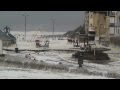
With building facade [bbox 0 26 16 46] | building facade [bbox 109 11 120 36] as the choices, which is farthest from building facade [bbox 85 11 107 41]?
building facade [bbox 0 26 16 46]

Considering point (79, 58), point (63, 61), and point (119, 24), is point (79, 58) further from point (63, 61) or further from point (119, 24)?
point (119, 24)

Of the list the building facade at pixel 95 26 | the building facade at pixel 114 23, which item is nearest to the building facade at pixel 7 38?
the building facade at pixel 95 26

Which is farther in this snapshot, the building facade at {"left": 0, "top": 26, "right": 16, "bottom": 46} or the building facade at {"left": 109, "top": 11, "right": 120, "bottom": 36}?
the building facade at {"left": 0, "top": 26, "right": 16, "bottom": 46}

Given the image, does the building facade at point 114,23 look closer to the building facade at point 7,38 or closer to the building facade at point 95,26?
the building facade at point 95,26

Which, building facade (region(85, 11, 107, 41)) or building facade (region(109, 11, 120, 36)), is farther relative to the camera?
building facade (region(85, 11, 107, 41))

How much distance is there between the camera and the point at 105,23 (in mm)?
7488

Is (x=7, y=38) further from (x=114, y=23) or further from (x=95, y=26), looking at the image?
(x=114, y=23)

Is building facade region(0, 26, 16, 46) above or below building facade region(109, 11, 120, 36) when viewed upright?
below

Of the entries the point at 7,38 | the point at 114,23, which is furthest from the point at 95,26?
the point at 7,38

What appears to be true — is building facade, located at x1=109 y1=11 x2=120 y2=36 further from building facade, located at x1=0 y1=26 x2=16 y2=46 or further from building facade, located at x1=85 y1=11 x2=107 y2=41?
building facade, located at x1=0 y1=26 x2=16 y2=46

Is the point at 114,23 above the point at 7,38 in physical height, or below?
above

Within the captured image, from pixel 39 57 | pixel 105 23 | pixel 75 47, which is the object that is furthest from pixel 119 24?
pixel 39 57

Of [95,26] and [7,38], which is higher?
[95,26]

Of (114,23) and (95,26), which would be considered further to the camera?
(95,26)
